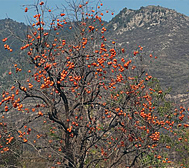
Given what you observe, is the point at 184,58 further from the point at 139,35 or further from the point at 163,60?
the point at 139,35

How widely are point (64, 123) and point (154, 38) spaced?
138 meters

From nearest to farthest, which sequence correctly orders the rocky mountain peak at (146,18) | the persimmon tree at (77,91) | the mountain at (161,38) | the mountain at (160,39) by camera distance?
the persimmon tree at (77,91) < the mountain at (160,39) < the mountain at (161,38) < the rocky mountain peak at (146,18)

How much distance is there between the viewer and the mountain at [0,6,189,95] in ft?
299

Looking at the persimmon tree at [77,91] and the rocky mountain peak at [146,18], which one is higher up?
the rocky mountain peak at [146,18]

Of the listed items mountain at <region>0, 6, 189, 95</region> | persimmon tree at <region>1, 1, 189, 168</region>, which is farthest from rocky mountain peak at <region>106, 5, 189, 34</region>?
persimmon tree at <region>1, 1, 189, 168</region>

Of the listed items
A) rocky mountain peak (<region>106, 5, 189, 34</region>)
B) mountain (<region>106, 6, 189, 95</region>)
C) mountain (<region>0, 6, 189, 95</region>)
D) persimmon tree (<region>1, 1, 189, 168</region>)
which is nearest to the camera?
persimmon tree (<region>1, 1, 189, 168</region>)

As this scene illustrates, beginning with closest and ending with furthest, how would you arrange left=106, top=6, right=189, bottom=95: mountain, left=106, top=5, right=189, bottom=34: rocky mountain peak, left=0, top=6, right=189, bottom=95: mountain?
left=0, top=6, right=189, bottom=95: mountain, left=106, top=6, right=189, bottom=95: mountain, left=106, top=5, right=189, bottom=34: rocky mountain peak

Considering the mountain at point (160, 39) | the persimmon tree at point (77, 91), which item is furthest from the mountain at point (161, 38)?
the persimmon tree at point (77, 91)

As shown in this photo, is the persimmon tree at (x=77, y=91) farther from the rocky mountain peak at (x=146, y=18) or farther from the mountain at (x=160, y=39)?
the rocky mountain peak at (x=146, y=18)

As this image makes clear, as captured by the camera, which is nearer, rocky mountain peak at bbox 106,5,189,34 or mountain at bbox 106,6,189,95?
mountain at bbox 106,6,189,95

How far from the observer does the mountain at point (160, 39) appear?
299 ft

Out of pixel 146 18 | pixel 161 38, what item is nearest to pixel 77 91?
pixel 161 38

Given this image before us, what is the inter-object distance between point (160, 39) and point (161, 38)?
1371 millimetres

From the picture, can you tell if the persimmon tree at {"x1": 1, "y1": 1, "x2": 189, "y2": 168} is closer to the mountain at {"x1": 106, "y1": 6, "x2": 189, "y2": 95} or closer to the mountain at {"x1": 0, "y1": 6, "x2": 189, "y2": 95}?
the mountain at {"x1": 0, "y1": 6, "x2": 189, "y2": 95}
